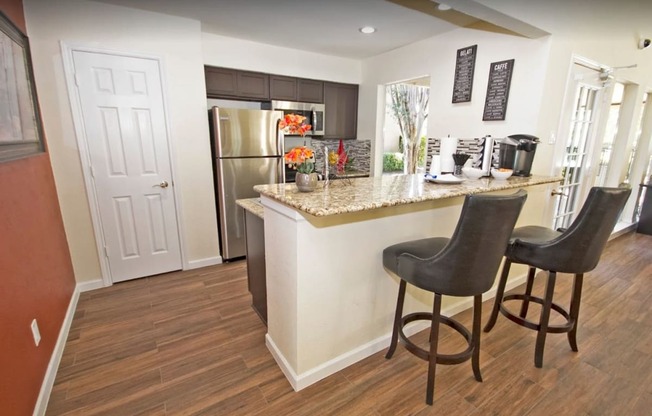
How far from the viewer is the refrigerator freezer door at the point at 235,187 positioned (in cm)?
316

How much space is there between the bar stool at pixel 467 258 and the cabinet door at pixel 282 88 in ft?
9.13

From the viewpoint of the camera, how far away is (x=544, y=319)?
1.77m

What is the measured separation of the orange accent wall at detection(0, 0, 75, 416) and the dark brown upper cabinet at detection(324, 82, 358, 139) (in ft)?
9.89

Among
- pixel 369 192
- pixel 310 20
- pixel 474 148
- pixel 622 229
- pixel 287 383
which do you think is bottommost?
pixel 287 383

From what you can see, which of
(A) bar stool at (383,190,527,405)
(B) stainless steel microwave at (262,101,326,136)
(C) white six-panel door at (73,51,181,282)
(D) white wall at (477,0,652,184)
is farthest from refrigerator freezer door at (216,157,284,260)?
(D) white wall at (477,0,652,184)

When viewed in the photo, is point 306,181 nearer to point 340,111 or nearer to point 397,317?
point 397,317

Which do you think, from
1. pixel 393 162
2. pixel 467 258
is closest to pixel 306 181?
pixel 467 258

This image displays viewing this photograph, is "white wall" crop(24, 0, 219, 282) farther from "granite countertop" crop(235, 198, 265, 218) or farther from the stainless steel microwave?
"granite countertop" crop(235, 198, 265, 218)

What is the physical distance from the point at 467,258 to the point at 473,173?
1.20 metres

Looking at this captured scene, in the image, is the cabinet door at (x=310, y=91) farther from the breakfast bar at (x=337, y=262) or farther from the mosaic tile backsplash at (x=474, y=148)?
the breakfast bar at (x=337, y=262)

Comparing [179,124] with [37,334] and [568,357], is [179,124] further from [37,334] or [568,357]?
[568,357]

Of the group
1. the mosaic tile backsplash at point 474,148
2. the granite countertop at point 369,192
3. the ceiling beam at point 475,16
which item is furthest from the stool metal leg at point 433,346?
the ceiling beam at point 475,16

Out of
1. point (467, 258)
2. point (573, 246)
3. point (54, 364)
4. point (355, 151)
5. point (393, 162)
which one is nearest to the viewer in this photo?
point (467, 258)

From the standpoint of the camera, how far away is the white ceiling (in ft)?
8.01
